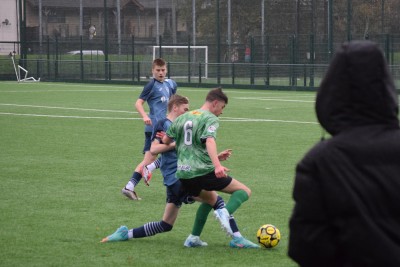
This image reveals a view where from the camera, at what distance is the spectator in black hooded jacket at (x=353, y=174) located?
10.1 ft

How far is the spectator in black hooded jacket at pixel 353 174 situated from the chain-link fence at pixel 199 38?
3292 cm

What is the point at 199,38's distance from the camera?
4438cm

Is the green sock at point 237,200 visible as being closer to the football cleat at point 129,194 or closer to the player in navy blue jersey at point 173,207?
the player in navy blue jersey at point 173,207

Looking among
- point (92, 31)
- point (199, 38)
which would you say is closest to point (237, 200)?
point (199, 38)

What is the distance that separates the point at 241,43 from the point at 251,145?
2539 centimetres

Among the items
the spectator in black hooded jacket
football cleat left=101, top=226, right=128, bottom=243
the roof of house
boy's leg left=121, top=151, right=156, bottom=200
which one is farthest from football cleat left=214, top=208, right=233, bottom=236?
the roof of house

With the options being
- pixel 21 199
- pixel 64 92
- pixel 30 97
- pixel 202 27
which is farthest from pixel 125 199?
pixel 202 27

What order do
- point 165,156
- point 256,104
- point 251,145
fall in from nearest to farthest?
point 165,156
point 251,145
point 256,104

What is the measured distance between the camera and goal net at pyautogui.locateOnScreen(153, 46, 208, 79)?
139 feet

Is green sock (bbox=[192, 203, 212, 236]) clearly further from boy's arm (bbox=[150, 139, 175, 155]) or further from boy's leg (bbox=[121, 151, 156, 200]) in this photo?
boy's leg (bbox=[121, 151, 156, 200])

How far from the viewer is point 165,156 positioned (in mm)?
8586

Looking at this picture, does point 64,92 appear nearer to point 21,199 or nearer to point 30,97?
point 30,97

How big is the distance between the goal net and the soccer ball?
33799 mm

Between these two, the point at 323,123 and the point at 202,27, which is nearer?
the point at 323,123
